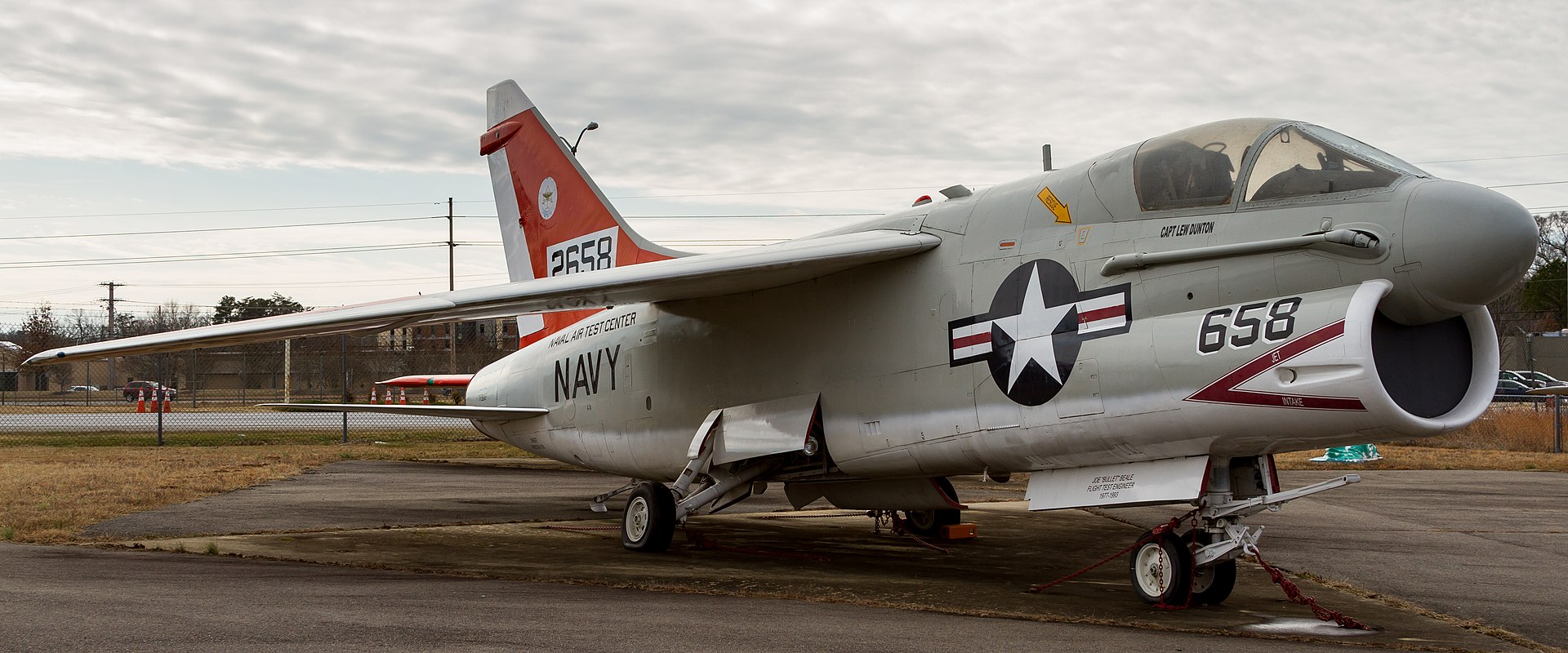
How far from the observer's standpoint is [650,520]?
10.6 metres

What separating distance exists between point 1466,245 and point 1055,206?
104 inches

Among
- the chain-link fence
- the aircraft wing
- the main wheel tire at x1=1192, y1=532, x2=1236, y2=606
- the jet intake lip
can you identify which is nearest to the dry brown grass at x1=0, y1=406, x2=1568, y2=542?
the chain-link fence

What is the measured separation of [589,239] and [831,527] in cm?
434

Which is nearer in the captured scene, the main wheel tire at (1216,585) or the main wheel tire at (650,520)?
the main wheel tire at (1216,585)

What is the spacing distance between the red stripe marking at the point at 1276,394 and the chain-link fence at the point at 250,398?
8.69 metres

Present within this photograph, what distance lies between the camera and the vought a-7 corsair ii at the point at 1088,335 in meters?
6.62

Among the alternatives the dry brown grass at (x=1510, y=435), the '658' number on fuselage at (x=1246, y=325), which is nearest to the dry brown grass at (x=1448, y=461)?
the dry brown grass at (x=1510, y=435)

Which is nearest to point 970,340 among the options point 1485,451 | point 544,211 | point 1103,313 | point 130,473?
point 1103,313

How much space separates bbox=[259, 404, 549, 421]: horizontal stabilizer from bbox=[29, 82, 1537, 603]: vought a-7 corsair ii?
2.14m

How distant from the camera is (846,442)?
947cm

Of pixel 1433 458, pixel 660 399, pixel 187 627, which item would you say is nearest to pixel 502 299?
pixel 660 399

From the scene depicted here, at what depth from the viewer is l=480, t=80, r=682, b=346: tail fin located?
1359cm

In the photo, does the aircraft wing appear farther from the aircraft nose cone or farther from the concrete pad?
the aircraft nose cone

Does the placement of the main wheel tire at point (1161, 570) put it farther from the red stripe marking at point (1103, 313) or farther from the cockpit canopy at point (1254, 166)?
the cockpit canopy at point (1254, 166)
